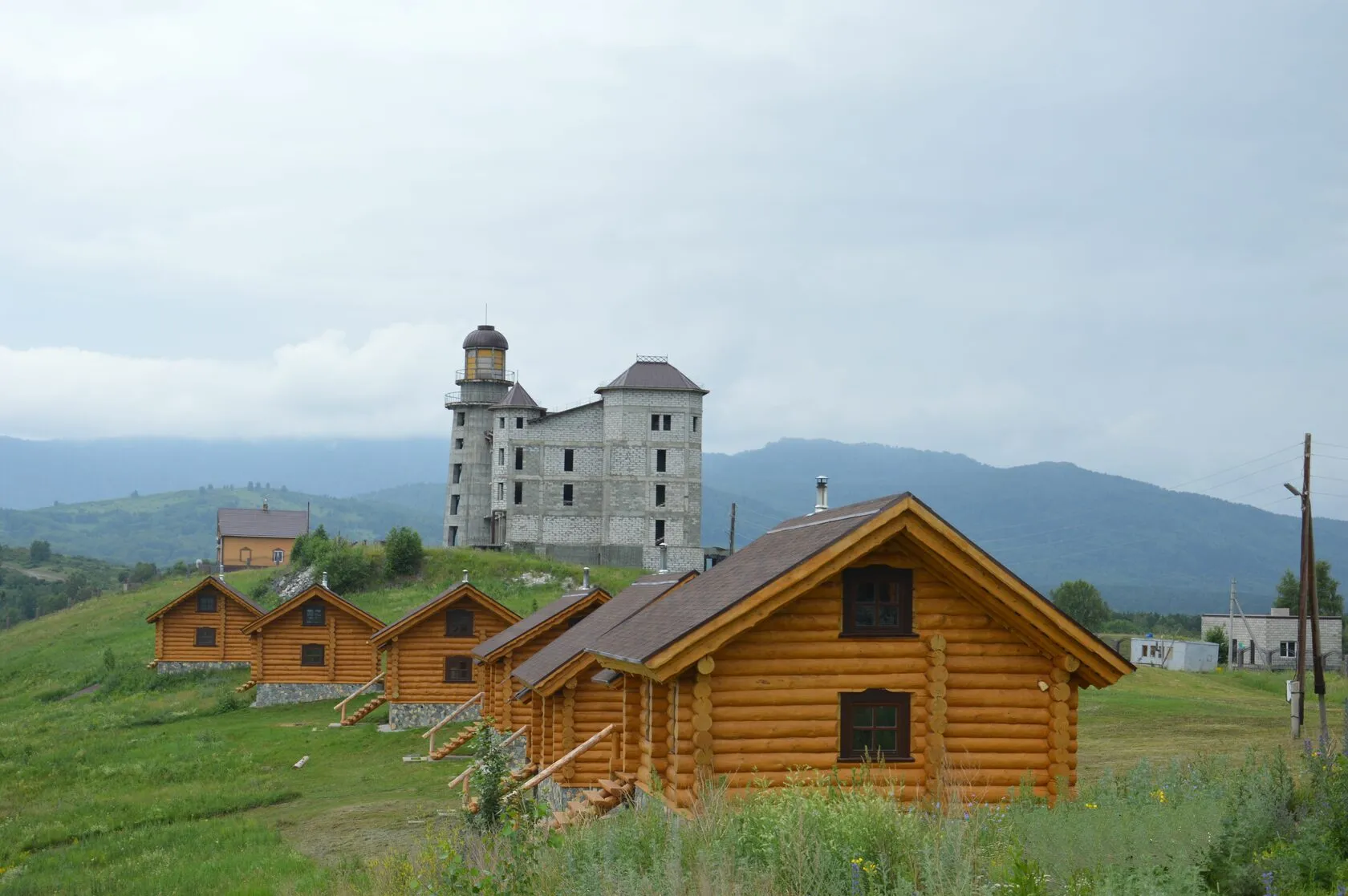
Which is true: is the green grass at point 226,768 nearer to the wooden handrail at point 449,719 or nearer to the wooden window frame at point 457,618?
the wooden handrail at point 449,719

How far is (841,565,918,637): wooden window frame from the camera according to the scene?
17938 millimetres

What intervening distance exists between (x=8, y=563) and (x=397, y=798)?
154 meters

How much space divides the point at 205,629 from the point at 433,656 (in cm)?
2116

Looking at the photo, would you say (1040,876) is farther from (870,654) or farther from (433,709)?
(433,709)

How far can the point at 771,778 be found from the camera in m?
17.4

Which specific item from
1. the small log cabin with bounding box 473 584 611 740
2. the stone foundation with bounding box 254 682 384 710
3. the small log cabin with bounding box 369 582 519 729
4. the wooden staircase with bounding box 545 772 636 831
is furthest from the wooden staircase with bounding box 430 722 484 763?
the wooden staircase with bounding box 545 772 636 831

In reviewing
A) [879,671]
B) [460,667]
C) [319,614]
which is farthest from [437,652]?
[879,671]

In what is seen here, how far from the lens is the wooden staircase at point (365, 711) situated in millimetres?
47562

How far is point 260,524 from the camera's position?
10269cm

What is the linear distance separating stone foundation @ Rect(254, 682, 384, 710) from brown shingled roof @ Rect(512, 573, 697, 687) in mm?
24362

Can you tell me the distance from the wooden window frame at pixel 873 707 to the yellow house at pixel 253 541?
87.2 metres

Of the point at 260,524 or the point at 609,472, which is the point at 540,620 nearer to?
the point at 609,472

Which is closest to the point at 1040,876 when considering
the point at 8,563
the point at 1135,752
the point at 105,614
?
the point at 1135,752

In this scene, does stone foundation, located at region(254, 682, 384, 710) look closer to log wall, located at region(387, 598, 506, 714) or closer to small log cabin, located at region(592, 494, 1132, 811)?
log wall, located at region(387, 598, 506, 714)
